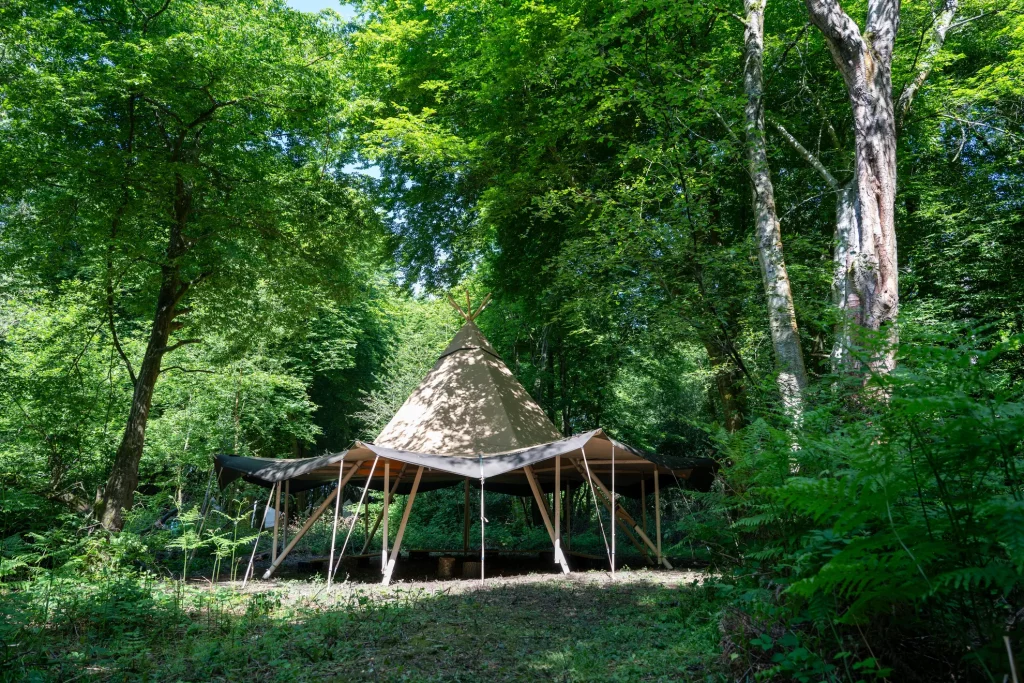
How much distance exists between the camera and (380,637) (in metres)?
4.91

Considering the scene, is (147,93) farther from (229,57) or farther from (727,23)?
(727,23)

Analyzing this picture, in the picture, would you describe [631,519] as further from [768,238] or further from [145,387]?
[145,387]

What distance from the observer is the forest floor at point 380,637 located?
392 centimetres

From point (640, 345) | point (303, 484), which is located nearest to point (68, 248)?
point (303, 484)

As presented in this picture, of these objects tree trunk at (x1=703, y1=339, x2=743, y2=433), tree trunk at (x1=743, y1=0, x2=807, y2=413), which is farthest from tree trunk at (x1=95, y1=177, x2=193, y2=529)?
tree trunk at (x1=703, y1=339, x2=743, y2=433)

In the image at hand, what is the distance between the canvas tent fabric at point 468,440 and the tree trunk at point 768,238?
2738 millimetres

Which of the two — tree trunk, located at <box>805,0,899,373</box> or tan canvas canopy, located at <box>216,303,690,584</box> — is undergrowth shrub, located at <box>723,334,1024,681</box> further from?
tan canvas canopy, located at <box>216,303,690,584</box>

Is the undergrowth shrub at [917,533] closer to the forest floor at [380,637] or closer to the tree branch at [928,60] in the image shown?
the forest floor at [380,637]

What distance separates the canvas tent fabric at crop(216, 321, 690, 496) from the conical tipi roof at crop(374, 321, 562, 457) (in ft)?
0.05

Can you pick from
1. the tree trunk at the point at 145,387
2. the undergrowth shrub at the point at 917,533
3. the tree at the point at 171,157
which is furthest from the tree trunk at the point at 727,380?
the tree trunk at the point at 145,387

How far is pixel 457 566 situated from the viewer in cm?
1134

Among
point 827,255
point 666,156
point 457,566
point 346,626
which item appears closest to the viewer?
point 346,626

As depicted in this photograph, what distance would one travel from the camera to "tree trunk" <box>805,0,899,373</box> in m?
6.23

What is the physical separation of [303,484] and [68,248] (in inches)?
220
